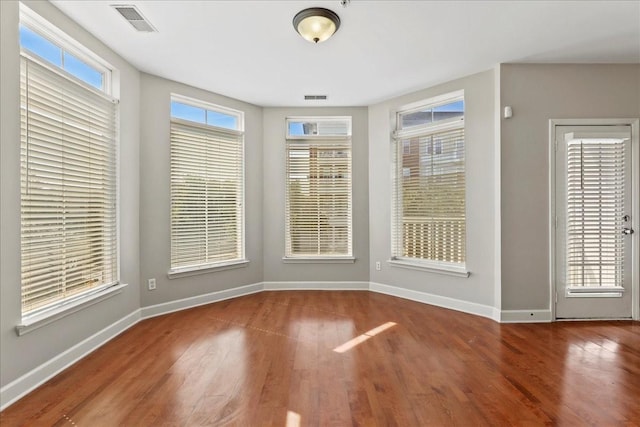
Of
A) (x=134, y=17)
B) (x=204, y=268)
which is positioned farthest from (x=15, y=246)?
(x=204, y=268)

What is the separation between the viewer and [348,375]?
2396 millimetres

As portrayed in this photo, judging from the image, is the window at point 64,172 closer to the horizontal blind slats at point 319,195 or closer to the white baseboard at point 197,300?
the white baseboard at point 197,300

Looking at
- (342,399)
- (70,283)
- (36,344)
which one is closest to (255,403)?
(342,399)

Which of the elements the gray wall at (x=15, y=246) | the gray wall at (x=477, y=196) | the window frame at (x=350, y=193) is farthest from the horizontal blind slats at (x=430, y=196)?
the gray wall at (x=15, y=246)

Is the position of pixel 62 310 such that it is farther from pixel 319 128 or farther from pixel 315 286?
pixel 319 128

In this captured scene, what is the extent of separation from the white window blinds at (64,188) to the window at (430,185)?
11.6 feet

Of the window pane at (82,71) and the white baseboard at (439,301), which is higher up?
the window pane at (82,71)

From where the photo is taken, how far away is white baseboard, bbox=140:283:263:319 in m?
3.77

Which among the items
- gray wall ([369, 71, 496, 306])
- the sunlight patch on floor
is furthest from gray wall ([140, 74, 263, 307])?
gray wall ([369, 71, 496, 306])

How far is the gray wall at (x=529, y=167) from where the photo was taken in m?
3.54

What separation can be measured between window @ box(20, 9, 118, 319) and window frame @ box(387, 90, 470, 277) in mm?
3471

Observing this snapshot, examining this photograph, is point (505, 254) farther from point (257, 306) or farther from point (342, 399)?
point (257, 306)

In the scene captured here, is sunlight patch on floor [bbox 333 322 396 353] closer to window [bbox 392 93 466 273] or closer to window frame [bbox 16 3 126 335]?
window [bbox 392 93 466 273]

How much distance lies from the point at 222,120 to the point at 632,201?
5099 millimetres
